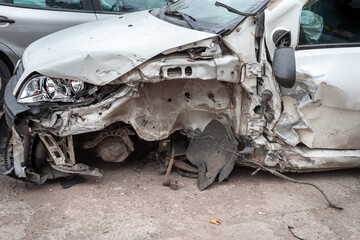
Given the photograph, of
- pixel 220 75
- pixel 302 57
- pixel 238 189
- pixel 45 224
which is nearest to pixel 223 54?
pixel 220 75

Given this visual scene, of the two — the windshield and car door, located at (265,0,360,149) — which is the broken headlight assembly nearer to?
the windshield

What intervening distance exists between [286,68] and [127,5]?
3078 millimetres

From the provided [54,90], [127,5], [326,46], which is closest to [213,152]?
[326,46]

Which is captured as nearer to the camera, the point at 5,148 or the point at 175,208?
the point at 175,208

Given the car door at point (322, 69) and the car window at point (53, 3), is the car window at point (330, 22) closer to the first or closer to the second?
the car door at point (322, 69)

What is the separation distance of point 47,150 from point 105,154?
507 millimetres

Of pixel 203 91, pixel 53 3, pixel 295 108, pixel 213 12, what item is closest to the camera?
pixel 295 108

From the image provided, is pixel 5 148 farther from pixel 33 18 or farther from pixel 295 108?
pixel 295 108

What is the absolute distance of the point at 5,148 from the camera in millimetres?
3621

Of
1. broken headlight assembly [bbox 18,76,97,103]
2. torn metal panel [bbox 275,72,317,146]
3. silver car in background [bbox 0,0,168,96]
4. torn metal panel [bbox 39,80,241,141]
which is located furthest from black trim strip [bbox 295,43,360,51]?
silver car in background [bbox 0,0,168,96]

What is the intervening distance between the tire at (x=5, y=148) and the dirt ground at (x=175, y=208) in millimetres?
265

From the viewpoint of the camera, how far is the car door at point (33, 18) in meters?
5.09

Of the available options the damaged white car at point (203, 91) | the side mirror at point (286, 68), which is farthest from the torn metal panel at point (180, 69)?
the side mirror at point (286, 68)

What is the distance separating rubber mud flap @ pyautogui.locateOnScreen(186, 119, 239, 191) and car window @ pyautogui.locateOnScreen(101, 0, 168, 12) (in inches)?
92.1
